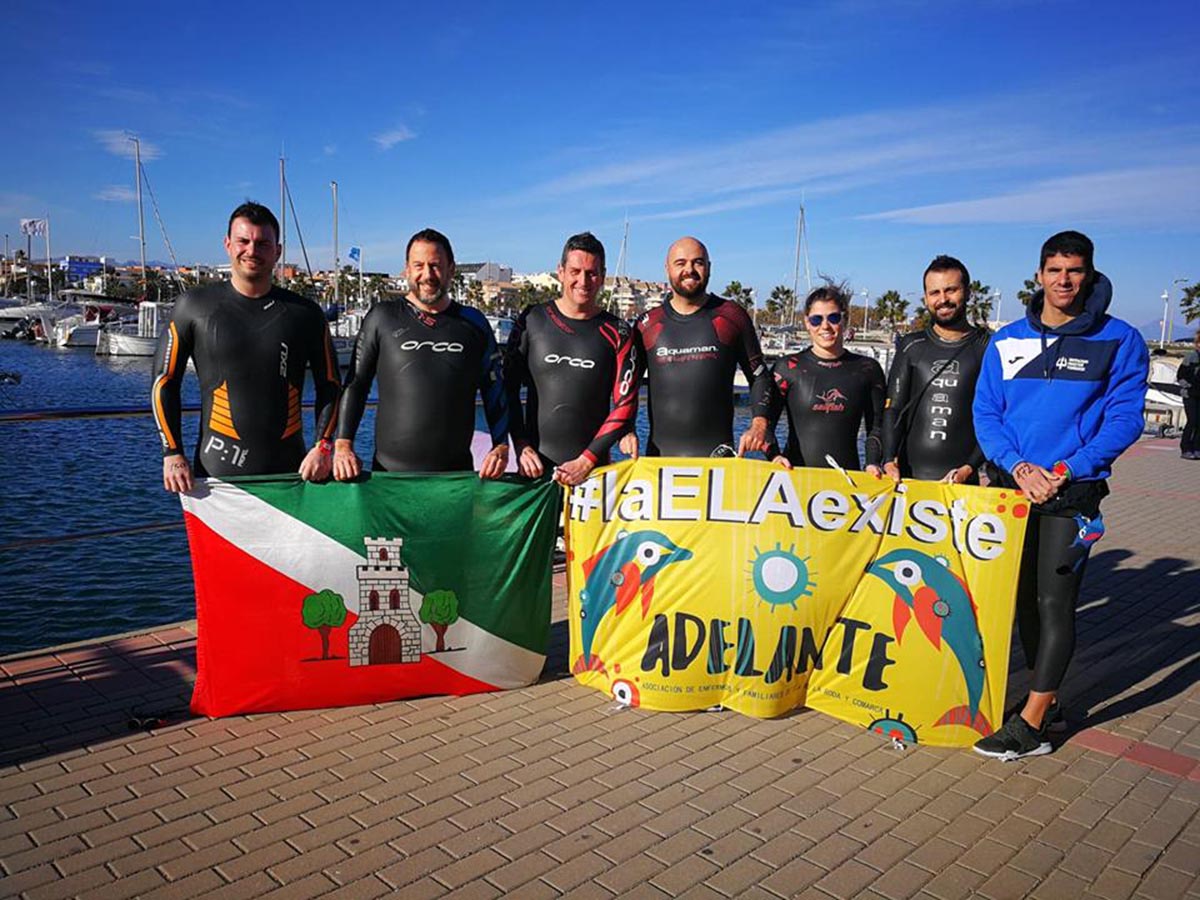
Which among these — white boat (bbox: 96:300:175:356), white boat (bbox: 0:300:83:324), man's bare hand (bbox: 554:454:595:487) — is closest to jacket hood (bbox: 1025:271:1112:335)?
man's bare hand (bbox: 554:454:595:487)

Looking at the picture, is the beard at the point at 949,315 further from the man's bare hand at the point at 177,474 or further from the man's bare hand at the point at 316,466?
the man's bare hand at the point at 177,474

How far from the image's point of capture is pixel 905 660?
14.1 feet

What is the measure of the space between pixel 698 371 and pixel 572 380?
77 cm

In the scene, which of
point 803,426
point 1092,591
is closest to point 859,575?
point 803,426

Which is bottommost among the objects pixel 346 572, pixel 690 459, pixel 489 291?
pixel 346 572

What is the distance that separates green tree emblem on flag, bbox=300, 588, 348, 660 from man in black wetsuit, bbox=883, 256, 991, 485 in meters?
3.24

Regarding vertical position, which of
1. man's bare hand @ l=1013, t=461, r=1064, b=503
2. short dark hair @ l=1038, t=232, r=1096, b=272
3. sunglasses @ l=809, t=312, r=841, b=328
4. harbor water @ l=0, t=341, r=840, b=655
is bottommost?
harbor water @ l=0, t=341, r=840, b=655

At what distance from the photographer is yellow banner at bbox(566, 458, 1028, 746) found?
421 cm

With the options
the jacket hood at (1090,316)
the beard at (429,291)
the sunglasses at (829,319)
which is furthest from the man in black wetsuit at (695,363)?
the jacket hood at (1090,316)

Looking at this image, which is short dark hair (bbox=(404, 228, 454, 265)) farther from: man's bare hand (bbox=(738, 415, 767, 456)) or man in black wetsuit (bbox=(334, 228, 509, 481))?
man's bare hand (bbox=(738, 415, 767, 456))

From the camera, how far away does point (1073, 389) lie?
4098 millimetres

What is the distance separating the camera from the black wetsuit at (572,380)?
4.80m

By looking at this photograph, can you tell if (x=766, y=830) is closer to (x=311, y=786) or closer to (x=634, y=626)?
(x=634, y=626)

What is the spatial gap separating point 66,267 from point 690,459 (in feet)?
639
